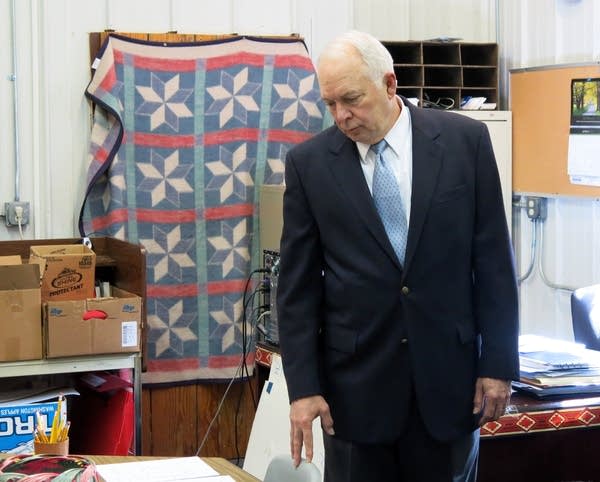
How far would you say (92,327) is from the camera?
3.63 meters

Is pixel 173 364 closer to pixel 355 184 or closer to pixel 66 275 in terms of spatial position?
pixel 66 275

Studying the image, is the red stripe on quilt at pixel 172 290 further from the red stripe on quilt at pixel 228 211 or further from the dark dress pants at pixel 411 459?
the dark dress pants at pixel 411 459

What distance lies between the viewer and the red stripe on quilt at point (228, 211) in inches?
181

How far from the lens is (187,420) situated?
4.65m

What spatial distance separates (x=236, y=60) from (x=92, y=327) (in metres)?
1.60

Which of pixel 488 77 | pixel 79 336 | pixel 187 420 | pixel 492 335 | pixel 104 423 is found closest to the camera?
pixel 492 335

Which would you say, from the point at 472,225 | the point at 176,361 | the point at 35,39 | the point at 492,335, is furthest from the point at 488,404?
the point at 35,39

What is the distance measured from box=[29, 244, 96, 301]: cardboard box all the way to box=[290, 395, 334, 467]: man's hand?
186 cm

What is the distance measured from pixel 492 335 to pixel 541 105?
9.60 feet

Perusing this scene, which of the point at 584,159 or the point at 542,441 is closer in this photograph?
the point at 542,441

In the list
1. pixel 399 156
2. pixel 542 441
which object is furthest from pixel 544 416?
pixel 399 156

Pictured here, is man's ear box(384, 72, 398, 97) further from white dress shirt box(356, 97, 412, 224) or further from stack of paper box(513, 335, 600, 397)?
stack of paper box(513, 335, 600, 397)

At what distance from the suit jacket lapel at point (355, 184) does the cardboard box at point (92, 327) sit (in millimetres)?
1735

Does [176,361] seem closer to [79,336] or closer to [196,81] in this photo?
[79,336]
